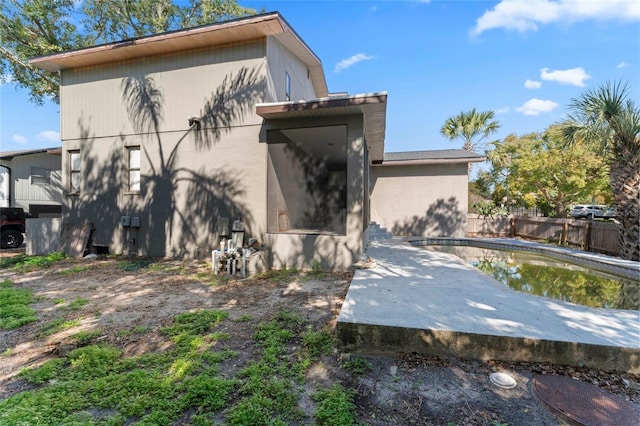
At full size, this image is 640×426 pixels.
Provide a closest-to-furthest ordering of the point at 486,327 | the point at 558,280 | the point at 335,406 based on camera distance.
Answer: the point at 335,406 → the point at 486,327 → the point at 558,280

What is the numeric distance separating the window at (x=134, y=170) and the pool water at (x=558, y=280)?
9.58m

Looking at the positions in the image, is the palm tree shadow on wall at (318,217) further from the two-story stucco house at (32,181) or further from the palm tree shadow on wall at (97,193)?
the two-story stucco house at (32,181)

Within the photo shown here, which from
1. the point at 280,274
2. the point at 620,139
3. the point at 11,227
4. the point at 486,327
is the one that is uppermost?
the point at 620,139

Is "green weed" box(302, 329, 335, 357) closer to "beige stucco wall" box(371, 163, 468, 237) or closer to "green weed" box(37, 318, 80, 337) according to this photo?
"green weed" box(37, 318, 80, 337)

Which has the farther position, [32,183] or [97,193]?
[32,183]

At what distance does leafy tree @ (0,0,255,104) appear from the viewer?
36.7ft

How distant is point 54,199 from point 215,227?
11.2 meters

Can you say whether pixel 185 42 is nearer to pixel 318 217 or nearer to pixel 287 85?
pixel 287 85

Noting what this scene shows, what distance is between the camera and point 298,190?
386 inches

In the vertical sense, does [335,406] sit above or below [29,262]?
above

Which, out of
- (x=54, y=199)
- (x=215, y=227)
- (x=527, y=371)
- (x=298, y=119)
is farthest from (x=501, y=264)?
(x=54, y=199)

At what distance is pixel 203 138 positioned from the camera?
7.23 meters

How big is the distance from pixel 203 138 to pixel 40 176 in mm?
10767

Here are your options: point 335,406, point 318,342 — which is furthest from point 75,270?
point 335,406
